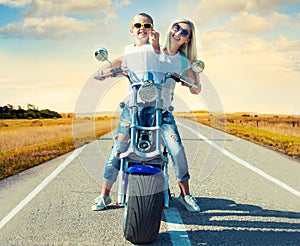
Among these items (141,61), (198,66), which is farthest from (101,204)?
(198,66)

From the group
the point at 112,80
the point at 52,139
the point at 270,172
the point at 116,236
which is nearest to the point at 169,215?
the point at 116,236

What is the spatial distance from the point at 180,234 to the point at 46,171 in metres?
4.92

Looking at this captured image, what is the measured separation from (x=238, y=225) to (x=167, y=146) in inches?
47.2

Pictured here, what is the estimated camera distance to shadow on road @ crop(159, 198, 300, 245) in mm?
5344

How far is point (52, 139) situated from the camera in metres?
17.8

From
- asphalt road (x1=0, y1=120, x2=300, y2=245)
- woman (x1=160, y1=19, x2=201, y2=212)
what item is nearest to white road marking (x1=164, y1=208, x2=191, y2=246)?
asphalt road (x1=0, y1=120, x2=300, y2=245)

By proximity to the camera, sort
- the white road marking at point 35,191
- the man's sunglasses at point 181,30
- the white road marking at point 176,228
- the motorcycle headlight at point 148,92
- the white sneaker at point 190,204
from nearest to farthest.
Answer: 1. the motorcycle headlight at point 148,92
2. the white road marking at point 176,228
3. the man's sunglasses at point 181,30
4. the white road marking at point 35,191
5. the white sneaker at point 190,204

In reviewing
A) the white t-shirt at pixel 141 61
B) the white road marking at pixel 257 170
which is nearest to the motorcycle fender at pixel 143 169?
the white road marking at pixel 257 170

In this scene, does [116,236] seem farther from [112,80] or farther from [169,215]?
[112,80]

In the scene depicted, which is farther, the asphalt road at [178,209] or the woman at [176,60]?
the woman at [176,60]

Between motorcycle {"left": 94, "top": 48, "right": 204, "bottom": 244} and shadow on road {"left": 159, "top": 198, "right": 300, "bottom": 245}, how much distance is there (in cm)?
59

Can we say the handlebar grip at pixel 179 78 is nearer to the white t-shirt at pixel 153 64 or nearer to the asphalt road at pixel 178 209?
the white t-shirt at pixel 153 64

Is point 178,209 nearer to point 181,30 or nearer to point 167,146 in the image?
point 167,146

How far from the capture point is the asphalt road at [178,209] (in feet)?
17.7
